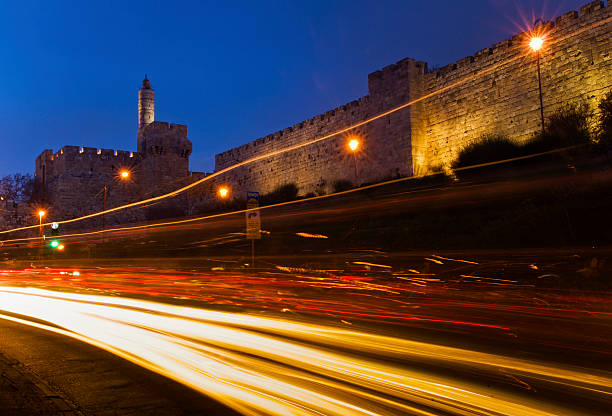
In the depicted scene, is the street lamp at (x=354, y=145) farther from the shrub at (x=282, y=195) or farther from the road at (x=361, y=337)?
the road at (x=361, y=337)

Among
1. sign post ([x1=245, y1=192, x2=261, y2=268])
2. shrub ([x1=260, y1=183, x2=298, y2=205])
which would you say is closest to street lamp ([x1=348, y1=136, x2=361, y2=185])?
shrub ([x1=260, y1=183, x2=298, y2=205])

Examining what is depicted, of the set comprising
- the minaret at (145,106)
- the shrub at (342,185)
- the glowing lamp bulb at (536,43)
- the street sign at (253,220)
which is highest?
the minaret at (145,106)

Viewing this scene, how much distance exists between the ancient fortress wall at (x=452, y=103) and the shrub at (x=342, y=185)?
259 millimetres

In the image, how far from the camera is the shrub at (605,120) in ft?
44.9

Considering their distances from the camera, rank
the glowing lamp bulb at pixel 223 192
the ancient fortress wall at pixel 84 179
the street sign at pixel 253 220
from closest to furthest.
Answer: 1. the street sign at pixel 253 220
2. the glowing lamp bulb at pixel 223 192
3. the ancient fortress wall at pixel 84 179

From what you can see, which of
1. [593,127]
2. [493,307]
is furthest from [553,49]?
[493,307]

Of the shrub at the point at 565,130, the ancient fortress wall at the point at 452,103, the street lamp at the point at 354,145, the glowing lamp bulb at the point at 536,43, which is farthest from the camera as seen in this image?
the street lamp at the point at 354,145

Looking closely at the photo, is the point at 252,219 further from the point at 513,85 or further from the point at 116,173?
the point at 116,173

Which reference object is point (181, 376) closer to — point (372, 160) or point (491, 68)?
point (491, 68)

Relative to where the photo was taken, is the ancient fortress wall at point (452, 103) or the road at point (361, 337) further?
the ancient fortress wall at point (452, 103)

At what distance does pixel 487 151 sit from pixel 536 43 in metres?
4.19

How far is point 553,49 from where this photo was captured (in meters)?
16.3

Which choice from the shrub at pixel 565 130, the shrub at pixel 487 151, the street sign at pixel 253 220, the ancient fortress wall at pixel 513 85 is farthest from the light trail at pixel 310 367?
the ancient fortress wall at pixel 513 85

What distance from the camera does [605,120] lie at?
46.1ft
